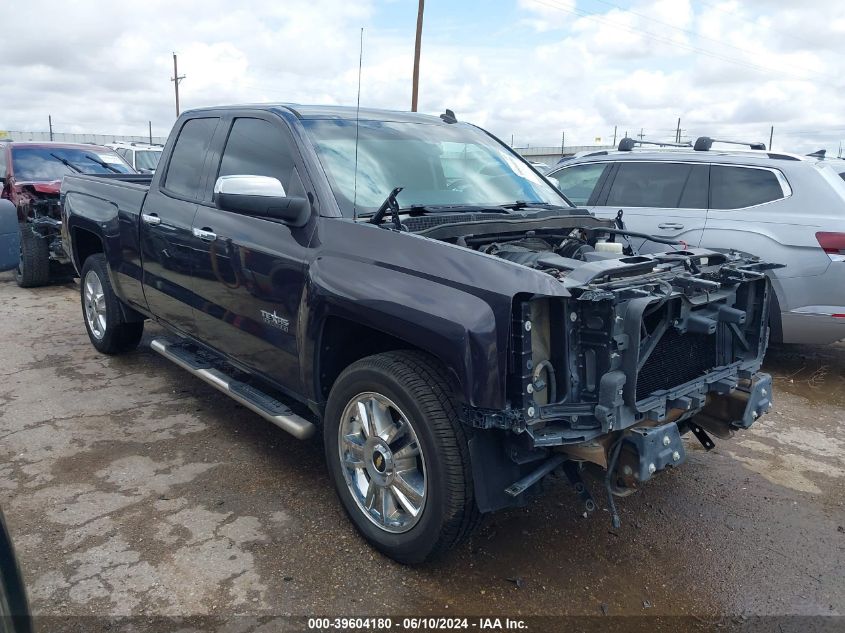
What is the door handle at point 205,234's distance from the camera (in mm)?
3950

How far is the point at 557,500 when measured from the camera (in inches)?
147

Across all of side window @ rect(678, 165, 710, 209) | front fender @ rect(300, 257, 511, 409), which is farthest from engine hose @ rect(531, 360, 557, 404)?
side window @ rect(678, 165, 710, 209)

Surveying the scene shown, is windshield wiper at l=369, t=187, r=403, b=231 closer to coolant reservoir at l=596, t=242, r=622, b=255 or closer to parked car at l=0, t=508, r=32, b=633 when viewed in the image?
coolant reservoir at l=596, t=242, r=622, b=255

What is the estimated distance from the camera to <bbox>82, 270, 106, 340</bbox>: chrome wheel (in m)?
5.87

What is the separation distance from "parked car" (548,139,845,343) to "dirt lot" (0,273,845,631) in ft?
3.50

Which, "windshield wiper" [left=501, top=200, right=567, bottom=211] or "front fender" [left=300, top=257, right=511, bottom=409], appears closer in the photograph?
"front fender" [left=300, top=257, right=511, bottom=409]

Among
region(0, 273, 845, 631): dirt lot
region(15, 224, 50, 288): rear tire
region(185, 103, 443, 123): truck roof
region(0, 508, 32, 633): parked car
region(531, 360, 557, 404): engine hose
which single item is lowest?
region(0, 273, 845, 631): dirt lot

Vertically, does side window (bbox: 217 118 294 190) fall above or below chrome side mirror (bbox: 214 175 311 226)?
above

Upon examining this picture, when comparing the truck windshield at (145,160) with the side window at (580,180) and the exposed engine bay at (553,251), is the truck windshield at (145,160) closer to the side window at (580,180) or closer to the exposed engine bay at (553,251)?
the side window at (580,180)

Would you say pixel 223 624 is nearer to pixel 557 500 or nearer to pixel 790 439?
pixel 557 500

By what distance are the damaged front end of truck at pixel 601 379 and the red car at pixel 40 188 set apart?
7.58m

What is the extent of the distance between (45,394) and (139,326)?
1045mm

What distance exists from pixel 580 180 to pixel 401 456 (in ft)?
17.0

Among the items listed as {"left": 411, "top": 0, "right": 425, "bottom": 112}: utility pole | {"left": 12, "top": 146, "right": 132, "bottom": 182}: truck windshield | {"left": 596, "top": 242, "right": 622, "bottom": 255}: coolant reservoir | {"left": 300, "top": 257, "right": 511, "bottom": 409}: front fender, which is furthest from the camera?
{"left": 411, "top": 0, "right": 425, "bottom": 112}: utility pole
